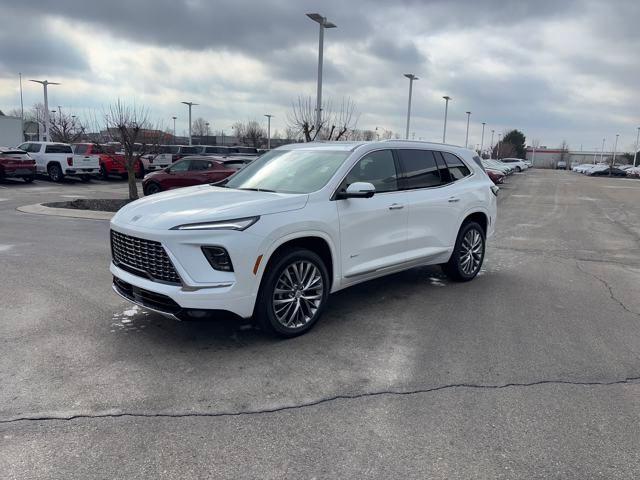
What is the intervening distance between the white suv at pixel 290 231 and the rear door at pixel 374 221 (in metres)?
0.01

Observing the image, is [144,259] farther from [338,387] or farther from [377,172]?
[377,172]

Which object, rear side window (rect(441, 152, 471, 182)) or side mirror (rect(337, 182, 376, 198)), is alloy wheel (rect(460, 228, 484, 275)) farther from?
side mirror (rect(337, 182, 376, 198))

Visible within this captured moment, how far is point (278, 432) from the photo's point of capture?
10.8ft

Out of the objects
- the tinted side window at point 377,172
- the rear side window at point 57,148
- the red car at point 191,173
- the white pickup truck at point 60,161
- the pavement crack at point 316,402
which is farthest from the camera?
the rear side window at point 57,148

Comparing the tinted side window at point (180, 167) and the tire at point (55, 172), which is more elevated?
the tinted side window at point (180, 167)

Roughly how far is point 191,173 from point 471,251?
11575mm

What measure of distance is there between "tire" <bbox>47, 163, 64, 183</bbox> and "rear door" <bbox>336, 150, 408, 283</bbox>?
21.6 m

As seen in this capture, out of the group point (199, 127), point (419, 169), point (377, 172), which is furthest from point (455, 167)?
point (199, 127)

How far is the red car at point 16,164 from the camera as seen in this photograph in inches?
844

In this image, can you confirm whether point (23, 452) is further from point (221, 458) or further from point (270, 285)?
point (270, 285)

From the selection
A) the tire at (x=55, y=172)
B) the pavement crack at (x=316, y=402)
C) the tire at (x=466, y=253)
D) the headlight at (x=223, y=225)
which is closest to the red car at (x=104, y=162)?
the tire at (x=55, y=172)

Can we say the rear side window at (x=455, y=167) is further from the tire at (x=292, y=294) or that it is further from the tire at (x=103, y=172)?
the tire at (x=103, y=172)

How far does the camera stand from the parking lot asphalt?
119 inches

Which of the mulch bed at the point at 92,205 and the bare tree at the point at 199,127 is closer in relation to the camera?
the mulch bed at the point at 92,205
